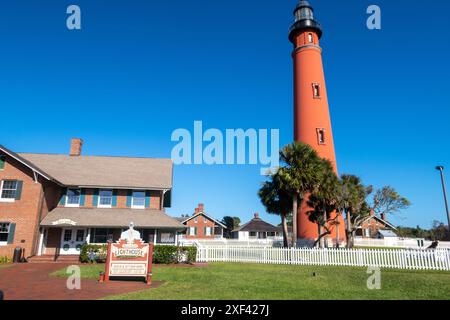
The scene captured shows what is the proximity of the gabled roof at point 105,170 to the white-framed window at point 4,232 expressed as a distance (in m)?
4.37

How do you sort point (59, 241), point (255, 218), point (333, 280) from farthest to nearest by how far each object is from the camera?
1. point (255, 218)
2. point (59, 241)
3. point (333, 280)

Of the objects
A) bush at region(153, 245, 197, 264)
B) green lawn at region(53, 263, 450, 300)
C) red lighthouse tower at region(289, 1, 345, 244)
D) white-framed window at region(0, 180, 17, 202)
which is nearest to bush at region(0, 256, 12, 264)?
white-framed window at region(0, 180, 17, 202)

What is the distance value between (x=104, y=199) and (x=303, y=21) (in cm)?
2777

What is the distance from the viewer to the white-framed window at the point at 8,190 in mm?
20609

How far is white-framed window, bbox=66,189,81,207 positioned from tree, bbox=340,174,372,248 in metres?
21.3

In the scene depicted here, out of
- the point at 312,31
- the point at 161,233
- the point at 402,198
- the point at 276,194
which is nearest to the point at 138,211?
the point at 161,233

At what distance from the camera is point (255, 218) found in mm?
57250

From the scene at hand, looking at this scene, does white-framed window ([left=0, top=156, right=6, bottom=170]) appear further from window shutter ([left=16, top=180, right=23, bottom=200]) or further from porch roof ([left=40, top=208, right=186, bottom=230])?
porch roof ([left=40, top=208, right=186, bottom=230])

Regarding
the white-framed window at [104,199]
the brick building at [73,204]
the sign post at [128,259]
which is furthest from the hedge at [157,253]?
the sign post at [128,259]

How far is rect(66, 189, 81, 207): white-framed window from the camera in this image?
918 inches

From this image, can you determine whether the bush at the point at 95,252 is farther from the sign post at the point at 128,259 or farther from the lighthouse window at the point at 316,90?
the lighthouse window at the point at 316,90
